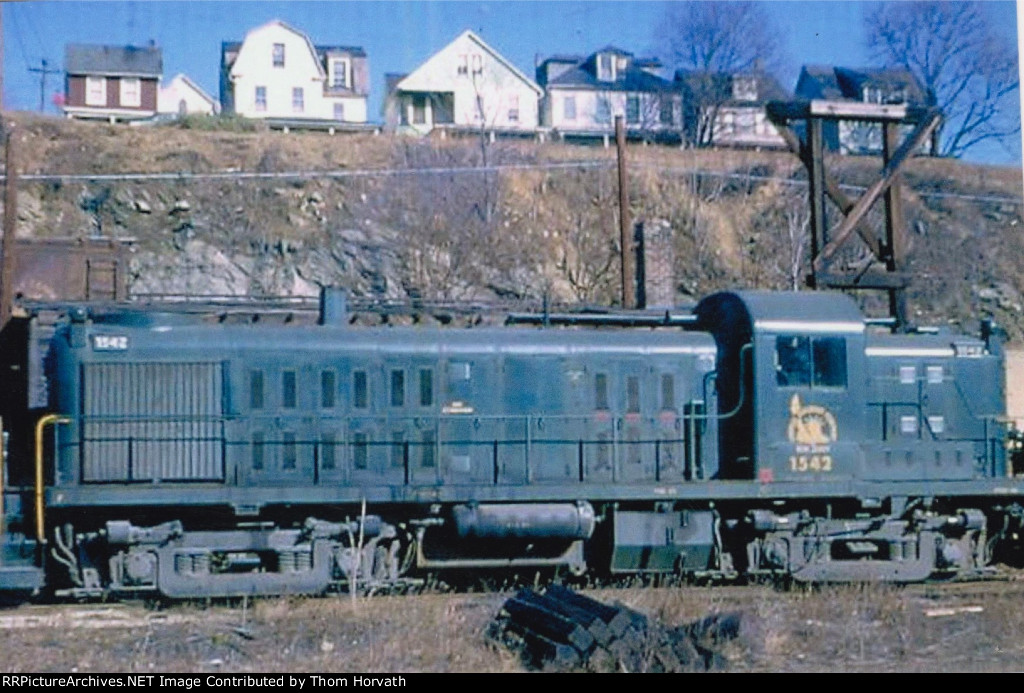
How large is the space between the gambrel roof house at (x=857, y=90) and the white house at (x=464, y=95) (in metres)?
9.75

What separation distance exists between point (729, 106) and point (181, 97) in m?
21.4

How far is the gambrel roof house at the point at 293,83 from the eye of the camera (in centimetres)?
4303

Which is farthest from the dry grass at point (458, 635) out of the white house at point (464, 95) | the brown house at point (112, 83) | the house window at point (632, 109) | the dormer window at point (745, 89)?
the brown house at point (112, 83)

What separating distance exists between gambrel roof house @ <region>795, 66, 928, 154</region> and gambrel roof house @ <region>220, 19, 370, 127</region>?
53.4 ft

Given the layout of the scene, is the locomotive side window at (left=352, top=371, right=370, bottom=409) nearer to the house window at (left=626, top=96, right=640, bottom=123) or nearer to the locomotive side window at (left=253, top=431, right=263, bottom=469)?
the locomotive side window at (left=253, top=431, right=263, bottom=469)

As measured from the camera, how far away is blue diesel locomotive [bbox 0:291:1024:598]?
11703 millimetres

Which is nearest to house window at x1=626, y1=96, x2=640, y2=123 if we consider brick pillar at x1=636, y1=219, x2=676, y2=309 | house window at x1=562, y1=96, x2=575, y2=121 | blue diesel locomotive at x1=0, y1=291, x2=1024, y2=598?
house window at x1=562, y1=96, x2=575, y2=121

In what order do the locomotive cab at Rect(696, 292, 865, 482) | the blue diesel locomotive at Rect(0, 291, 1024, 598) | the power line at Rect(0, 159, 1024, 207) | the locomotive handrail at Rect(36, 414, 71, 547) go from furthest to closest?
the power line at Rect(0, 159, 1024, 207)
the locomotive cab at Rect(696, 292, 865, 482)
the blue diesel locomotive at Rect(0, 291, 1024, 598)
the locomotive handrail at Rect(36, 414, 71, 547)

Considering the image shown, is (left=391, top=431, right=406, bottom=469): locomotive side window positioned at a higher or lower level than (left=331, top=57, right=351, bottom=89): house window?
lower

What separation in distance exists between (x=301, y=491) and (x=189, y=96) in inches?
1544

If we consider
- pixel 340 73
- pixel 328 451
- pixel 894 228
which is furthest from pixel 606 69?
pixel 328 451

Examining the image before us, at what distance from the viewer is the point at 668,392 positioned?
13.1 m

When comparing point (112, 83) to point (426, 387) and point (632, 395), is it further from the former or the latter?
point (632, 395)

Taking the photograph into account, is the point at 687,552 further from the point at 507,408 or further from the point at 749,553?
the point at 507,408
